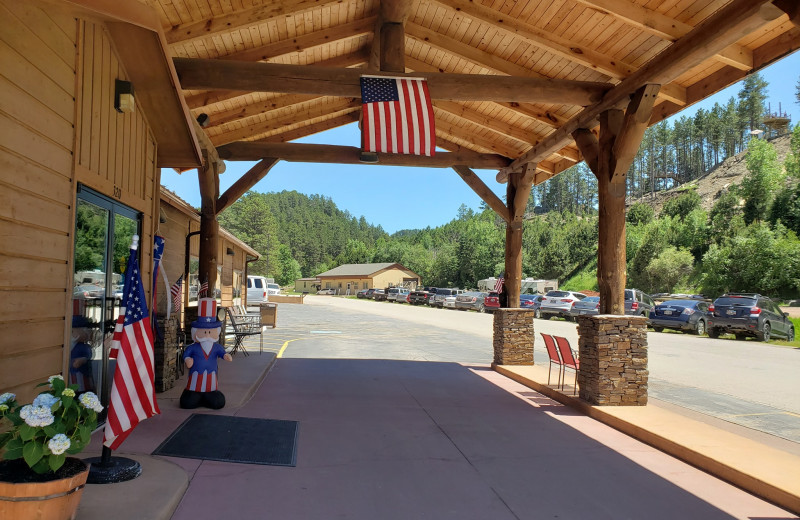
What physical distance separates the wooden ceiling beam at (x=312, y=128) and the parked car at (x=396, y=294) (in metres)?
39.9

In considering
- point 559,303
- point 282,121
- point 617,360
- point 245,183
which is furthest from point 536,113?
point 559,303

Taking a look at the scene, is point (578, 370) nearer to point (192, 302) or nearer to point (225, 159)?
point (225, 159)

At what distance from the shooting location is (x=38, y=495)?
272 cm

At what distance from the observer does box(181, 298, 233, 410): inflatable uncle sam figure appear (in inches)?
255

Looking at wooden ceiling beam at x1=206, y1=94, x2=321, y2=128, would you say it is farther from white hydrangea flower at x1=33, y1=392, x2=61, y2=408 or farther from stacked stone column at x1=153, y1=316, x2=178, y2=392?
white hydrangea flower at x1=33, y1=392, x2=61, y2=408

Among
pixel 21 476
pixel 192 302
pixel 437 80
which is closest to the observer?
pixel 21 476

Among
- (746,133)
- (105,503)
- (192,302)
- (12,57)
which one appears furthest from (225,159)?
(746,133)

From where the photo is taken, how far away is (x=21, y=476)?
278cm

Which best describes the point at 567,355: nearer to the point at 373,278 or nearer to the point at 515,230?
the point at 515,230

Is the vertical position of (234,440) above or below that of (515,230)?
below

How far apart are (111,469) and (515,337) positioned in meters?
8.47

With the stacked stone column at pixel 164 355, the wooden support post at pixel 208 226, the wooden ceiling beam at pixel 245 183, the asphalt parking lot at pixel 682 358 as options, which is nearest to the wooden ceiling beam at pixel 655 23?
the asphalt parking lot at pixel 682 358

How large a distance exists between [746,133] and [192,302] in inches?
3982

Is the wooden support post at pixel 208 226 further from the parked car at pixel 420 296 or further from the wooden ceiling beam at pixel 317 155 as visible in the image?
the parked car at pixel 420 296
